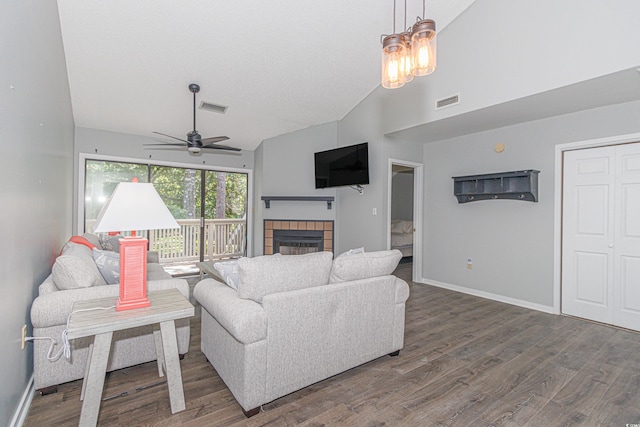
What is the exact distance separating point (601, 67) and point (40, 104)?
4418 mm

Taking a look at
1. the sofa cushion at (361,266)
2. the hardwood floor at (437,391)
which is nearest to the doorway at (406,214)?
the hardwood floor at (437,391)

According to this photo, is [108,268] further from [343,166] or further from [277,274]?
[343,166]

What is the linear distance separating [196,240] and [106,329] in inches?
181

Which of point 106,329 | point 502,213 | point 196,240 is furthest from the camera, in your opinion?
point 196,240

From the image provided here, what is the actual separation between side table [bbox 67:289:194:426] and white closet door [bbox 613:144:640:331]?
4207 millimetres

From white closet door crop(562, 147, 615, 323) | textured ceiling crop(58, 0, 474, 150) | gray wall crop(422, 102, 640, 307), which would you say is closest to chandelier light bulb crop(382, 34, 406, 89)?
textured ceiling crop(58, 0, 474, 150)

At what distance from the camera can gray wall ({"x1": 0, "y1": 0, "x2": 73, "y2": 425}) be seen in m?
1.48

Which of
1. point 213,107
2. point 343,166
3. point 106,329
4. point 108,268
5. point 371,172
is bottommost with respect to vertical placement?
point 106,329

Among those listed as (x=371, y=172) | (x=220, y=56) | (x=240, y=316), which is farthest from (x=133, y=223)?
(x=371, y=172)

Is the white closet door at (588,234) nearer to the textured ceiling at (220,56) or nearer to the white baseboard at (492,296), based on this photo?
the white baseboard at (492,296)

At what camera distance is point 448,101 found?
367cm

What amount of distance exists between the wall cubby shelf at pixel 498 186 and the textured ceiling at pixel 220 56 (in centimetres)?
199

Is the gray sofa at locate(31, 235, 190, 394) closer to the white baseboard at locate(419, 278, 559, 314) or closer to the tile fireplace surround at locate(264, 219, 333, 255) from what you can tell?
the tile fireplace surround at locate(264, 219, 333, 255)

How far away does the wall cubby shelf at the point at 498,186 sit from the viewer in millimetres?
3719
